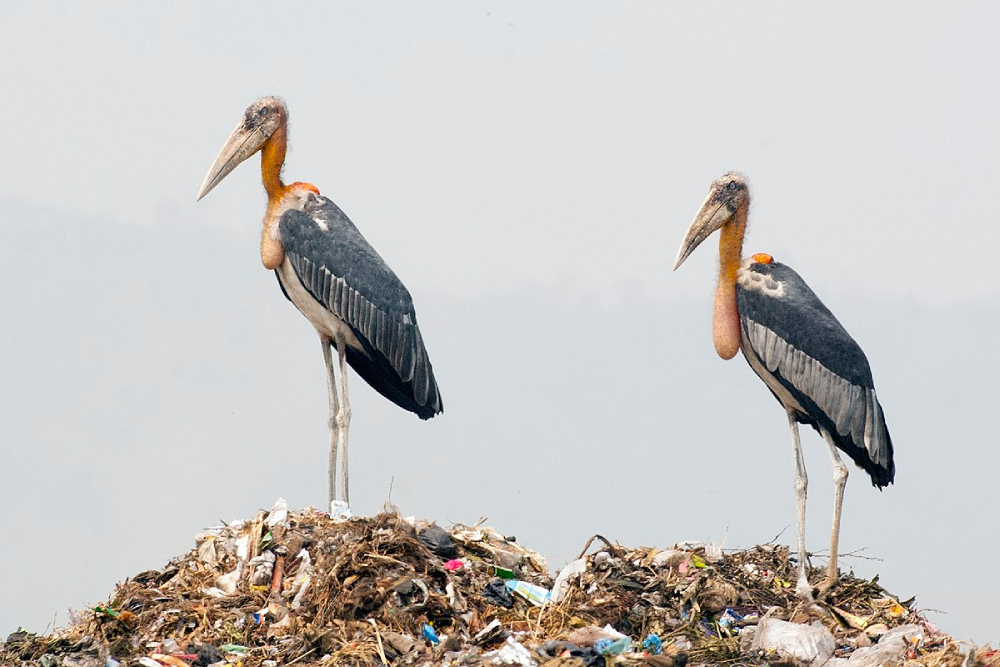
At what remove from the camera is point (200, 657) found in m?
8.23

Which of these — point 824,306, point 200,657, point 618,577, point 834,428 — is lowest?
point 200,657

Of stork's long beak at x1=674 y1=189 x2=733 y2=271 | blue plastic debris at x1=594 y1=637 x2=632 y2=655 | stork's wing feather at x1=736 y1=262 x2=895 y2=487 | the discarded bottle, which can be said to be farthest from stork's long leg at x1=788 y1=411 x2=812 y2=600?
blue plastic debris at x1=594 y1=637 x2=632 y2=655

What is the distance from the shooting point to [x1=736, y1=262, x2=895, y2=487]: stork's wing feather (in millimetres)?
9805

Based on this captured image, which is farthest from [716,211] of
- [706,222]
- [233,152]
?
[233,152]

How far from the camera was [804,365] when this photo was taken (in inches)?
386

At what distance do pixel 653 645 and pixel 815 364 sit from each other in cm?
263

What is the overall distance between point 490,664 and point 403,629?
774mm

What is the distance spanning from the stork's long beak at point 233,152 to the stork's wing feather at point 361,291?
0.76m

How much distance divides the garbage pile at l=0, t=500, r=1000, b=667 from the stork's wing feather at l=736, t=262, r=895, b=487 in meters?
0.96

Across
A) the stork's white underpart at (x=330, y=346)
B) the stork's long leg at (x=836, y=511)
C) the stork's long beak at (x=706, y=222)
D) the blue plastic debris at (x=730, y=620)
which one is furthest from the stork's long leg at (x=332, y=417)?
the stork's long leg at (x=836, y=511)

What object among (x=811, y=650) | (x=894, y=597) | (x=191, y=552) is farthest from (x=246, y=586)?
(x=894, y=597)

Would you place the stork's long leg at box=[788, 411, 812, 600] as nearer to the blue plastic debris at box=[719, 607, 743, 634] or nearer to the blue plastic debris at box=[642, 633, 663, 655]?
the blue plastic debris at box=[719, 607, 743, 634]

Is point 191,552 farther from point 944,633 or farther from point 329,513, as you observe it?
point 944,633

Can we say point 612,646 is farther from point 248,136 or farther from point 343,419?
point 248,136
